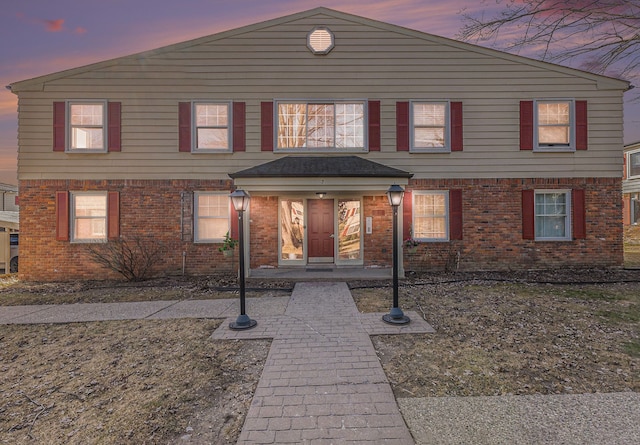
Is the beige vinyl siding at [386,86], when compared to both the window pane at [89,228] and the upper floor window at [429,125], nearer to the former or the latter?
the upper floor window at [429,125]

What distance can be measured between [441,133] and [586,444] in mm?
8522

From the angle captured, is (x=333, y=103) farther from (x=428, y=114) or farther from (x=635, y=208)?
(x=635, y=208)

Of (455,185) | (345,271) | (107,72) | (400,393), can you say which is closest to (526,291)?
(455,185)

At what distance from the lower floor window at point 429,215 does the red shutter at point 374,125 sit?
2.01 m

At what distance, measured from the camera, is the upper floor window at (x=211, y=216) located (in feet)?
30.0

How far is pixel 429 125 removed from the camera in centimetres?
921

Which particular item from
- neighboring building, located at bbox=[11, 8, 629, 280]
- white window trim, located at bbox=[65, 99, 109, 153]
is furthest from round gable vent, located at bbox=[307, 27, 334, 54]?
white window trim, located at bbox=[65, 99, 109, 153]

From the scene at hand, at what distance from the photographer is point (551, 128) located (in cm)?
927

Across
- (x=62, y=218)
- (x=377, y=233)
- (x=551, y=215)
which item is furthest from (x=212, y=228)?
(x=551, y=215)

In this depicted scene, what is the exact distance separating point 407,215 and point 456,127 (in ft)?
10.3

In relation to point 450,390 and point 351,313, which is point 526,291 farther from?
point 450,390

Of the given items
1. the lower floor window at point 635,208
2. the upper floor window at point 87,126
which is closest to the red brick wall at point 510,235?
the upper floor window at point 87,126

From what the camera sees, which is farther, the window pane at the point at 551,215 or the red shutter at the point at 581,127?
the window pane at the point at 551,215

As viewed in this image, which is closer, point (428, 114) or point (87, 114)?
point (87, 114)
